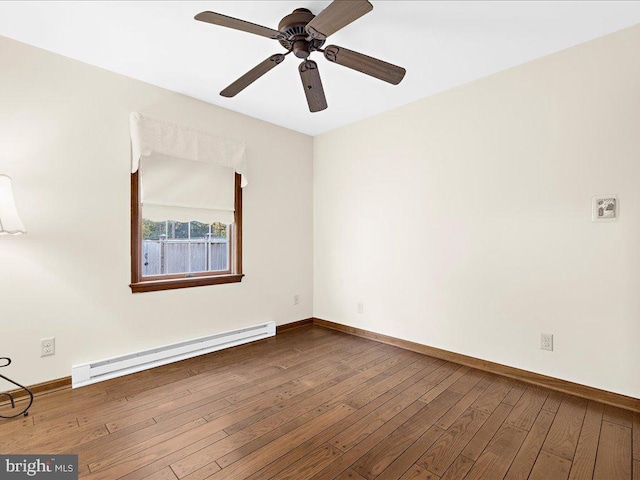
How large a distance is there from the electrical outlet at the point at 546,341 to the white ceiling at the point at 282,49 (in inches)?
83.8

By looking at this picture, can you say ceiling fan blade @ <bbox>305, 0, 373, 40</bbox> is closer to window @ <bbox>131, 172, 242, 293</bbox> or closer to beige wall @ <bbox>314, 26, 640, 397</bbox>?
beige wall @ <bbox>314, 26, 640, 397</bbox>

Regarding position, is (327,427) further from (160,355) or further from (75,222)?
(75,222)

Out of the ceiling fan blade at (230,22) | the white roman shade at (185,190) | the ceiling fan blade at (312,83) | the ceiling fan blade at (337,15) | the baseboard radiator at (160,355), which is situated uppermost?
the ceiling fan blade at (230,22)

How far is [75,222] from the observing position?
2469 millimetres

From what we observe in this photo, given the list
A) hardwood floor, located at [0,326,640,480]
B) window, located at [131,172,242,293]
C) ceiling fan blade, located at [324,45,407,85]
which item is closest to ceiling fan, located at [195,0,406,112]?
ceiling fan blade, located at [324,45,407,85]

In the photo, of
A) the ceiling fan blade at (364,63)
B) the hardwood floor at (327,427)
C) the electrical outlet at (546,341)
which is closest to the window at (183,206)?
the hardwood floor at (327,427)

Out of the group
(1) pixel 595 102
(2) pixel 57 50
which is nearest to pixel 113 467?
(2) pixel 57 50

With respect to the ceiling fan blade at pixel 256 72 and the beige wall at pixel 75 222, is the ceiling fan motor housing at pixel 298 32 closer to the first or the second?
the ceiling fan blade at pixel 256 72

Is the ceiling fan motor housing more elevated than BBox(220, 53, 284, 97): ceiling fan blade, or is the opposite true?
the ceiling fan motor housing

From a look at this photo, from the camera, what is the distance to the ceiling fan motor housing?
6.05ft

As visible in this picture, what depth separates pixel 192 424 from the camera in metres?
1.95

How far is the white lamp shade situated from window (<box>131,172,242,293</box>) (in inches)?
33.2

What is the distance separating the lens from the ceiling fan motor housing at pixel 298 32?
1.84 meters

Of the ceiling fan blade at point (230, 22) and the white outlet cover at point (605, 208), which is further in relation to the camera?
the white outlet cover at point (605, 208)
